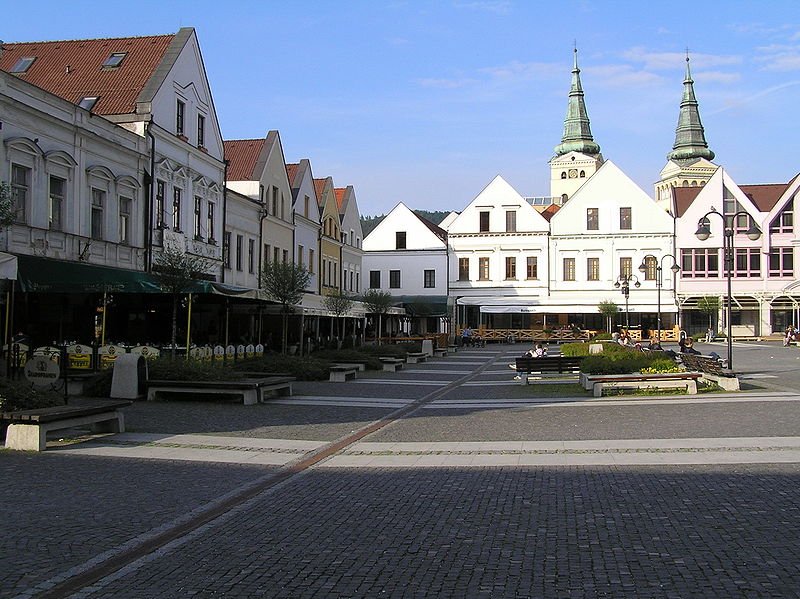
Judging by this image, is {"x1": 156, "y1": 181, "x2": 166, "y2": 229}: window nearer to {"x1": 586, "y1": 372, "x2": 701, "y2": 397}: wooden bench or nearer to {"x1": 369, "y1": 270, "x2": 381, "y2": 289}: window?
{"x1": 586, "y1": 372, "x2": 701, "y2": 397}: wooden bench

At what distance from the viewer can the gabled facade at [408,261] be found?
7769 cm

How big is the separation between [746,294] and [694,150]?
69172 mm

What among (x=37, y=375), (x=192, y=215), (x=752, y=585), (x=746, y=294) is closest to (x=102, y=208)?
(x=192, y=215)

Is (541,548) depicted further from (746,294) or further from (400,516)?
(746,294)

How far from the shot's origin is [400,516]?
Result: 8492 millimetres

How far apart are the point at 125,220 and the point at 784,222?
59.5 m

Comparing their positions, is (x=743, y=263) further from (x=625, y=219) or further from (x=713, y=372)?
(x=713, y=372)

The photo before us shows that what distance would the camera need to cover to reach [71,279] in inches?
895

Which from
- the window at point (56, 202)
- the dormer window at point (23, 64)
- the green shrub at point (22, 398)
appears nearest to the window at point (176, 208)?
the window at point (56, 202)

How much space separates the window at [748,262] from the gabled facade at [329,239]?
34.2m

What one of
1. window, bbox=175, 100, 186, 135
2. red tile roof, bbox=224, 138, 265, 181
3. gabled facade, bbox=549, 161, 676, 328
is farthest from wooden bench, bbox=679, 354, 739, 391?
gabled facade, bbox=549, 161, 676, 328

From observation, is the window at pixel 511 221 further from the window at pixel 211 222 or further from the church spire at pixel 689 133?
the church spire at pixel 689 133

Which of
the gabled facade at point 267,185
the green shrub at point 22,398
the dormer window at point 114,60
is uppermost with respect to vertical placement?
the dormer window at point 114,60

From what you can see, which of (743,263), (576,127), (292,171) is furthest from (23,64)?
(576,127)
